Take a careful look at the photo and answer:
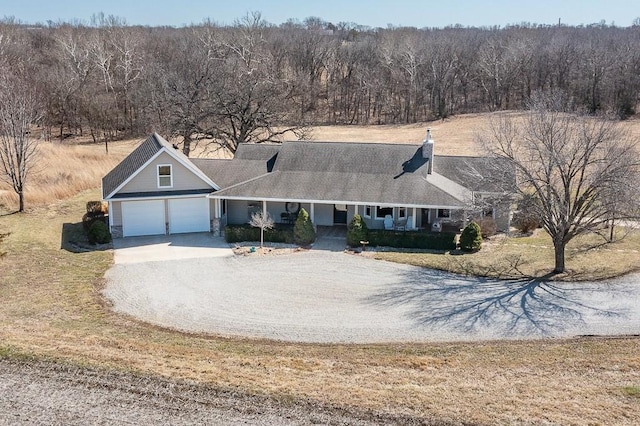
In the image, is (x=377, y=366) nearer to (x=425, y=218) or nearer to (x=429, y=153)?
(x=425, y=218)

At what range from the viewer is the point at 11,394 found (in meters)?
13.5

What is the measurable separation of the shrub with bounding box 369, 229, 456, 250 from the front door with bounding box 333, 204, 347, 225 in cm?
313

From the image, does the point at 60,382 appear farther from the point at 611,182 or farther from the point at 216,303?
the point at 611,182

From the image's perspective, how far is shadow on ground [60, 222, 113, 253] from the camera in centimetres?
2736

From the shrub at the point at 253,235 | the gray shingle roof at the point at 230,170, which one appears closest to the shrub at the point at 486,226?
the shrub at the point at 253,235

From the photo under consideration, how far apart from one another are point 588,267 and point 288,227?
13.8 meters

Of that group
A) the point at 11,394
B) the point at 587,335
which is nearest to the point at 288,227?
the point at 587,335

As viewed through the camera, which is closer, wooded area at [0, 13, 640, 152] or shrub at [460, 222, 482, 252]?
shrub at [460, 222, 482, 252]

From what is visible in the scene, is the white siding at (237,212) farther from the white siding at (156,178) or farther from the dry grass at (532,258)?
the dry grass at (532,258)

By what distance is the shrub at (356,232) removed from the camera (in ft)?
90.0

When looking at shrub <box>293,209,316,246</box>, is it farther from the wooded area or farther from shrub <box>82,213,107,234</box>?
the wooded area

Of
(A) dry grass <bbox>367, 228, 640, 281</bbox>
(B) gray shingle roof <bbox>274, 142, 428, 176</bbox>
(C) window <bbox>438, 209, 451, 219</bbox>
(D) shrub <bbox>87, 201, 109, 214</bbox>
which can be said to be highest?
(B) gray shingle roof <bbox>274, 142, 428, 176</bbox>

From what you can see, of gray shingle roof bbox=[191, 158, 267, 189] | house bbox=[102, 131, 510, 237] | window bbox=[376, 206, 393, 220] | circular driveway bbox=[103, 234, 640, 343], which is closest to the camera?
circular driveway bbox=[103, 234, 640, 343]

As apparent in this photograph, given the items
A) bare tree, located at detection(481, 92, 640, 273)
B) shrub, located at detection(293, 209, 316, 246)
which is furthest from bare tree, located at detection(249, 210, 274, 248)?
bare tree, located at detection(481, 92, 640, 273)
